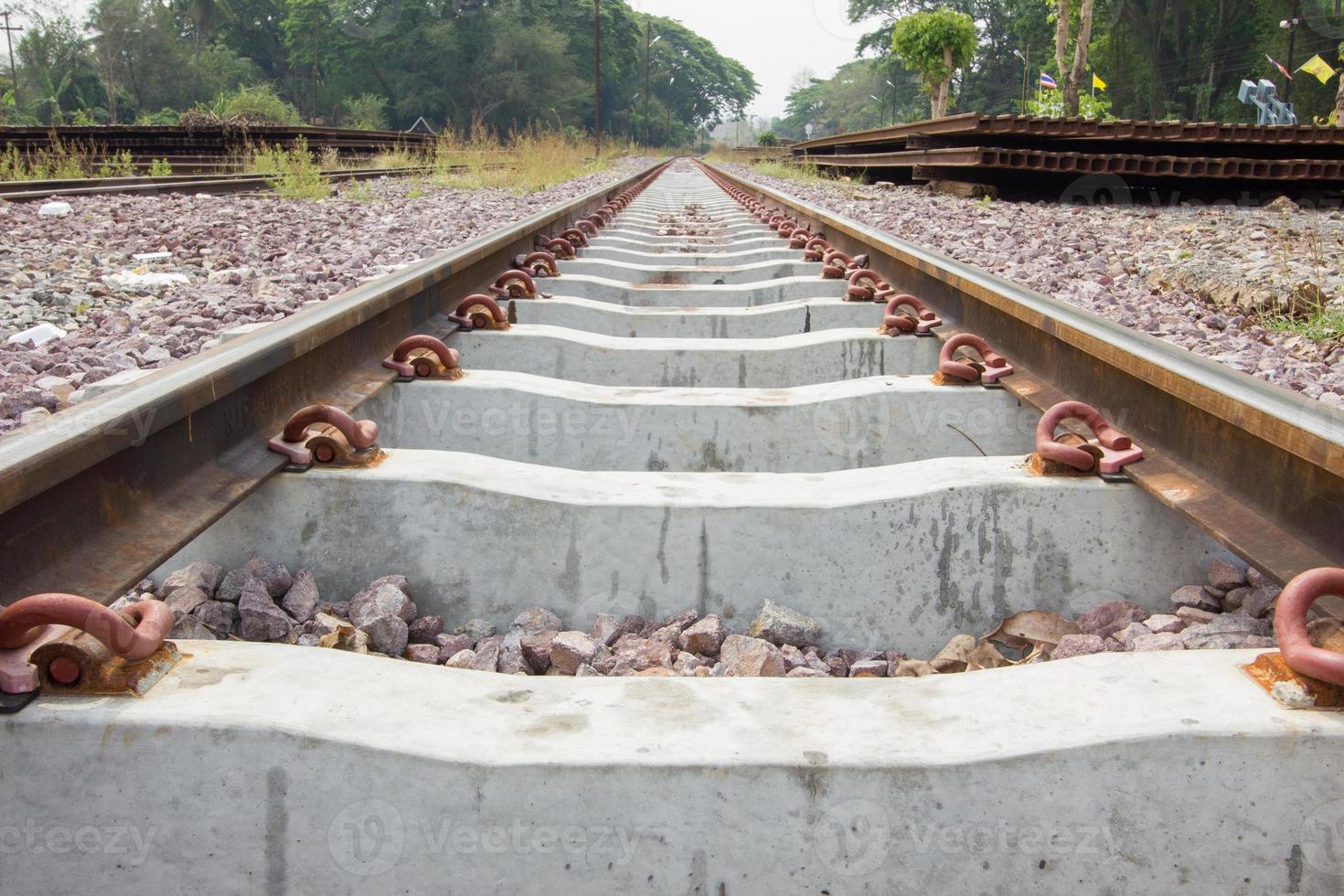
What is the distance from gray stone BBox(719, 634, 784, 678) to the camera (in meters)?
1.60

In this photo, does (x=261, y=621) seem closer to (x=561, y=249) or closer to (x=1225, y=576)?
(x=1225, y=576)

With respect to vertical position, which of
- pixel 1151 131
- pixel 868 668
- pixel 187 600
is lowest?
pixel 868 668

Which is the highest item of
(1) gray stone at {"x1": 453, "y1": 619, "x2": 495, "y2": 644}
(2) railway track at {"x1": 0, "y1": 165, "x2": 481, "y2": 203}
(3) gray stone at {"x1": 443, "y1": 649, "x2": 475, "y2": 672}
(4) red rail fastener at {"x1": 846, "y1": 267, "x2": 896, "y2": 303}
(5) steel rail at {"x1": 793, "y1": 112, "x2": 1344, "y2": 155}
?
(5) steel rail at {"x1": 793, "y1": 112, "x2": 1344, "y2": 155}

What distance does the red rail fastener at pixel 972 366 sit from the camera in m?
2.67

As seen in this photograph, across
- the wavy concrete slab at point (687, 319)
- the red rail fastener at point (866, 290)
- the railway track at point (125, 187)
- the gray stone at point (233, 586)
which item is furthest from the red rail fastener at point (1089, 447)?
the railway track at point (125, 187)

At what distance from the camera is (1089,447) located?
1897 mm

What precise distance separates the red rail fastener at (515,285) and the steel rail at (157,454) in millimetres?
1371

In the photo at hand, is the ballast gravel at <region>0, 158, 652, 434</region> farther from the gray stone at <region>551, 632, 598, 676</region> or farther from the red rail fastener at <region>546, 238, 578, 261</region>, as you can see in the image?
the gray stone at <region>551, 632, 598, 676</region>

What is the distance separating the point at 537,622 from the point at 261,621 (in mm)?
437

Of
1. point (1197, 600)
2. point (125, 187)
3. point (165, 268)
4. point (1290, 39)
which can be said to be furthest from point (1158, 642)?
point (1290, 39)

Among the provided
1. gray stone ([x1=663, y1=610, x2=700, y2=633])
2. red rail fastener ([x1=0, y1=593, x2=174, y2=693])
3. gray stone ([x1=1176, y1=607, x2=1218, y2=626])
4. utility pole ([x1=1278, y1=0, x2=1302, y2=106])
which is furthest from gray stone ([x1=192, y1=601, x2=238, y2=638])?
utility pole ([x1=1278, y1=0, x2=1302, y2=106])

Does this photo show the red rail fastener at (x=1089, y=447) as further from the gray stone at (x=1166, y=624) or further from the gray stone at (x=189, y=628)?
the gray stone at (x=189, y=628)

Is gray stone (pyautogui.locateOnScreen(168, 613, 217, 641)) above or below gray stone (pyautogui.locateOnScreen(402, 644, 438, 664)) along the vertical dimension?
above

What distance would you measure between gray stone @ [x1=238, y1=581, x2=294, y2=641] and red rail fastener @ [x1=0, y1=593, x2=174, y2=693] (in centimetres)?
49
